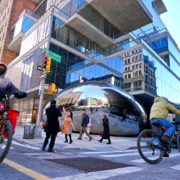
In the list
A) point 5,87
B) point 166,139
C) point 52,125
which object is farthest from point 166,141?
point 5,87

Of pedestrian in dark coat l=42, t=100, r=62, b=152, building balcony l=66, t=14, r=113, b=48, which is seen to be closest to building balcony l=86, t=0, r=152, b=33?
building balcony l=66, t=14, r=113, b=48

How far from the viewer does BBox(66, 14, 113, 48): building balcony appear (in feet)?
129

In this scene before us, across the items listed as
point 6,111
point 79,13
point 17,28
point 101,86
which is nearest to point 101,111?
point 101,86

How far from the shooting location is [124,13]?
43.4m

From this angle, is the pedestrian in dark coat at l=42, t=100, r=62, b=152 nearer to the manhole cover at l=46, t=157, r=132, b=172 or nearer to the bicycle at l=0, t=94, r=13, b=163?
the manhole cover at l=46, t=157, r=132, b=172

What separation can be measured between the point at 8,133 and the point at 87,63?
1427 inches

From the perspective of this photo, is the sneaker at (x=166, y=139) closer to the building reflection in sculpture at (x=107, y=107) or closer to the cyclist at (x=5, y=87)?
the cyclist at (x=5, y=87)

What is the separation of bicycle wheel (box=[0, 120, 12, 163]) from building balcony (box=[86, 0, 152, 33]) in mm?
40138

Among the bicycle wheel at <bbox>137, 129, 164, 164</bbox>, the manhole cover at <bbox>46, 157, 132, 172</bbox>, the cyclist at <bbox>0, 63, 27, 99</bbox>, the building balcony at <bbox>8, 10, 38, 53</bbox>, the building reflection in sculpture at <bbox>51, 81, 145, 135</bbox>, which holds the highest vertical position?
the building balcony at <bbox>8, 10, 38, 53</bbox>

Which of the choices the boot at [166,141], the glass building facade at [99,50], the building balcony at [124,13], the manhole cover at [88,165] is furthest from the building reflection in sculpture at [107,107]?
the building balcony at [124,13]

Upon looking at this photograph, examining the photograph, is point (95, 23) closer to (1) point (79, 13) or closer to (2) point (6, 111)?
(1) point (79, 13)

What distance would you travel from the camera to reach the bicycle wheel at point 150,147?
5.43m

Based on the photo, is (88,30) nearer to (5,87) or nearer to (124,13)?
(124,13)

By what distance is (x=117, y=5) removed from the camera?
41.2 m
